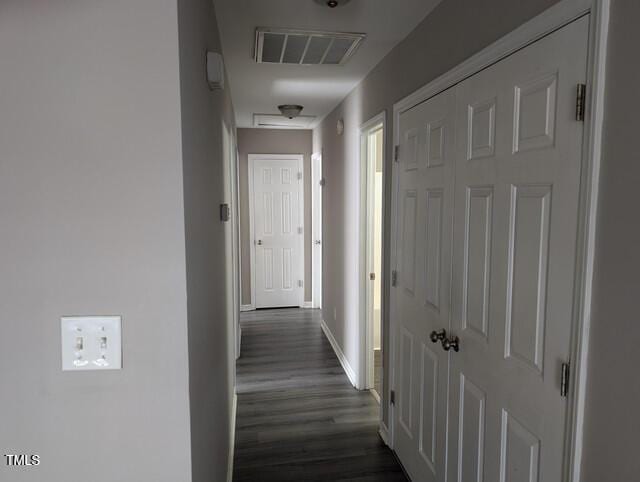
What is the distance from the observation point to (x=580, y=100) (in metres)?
1.11

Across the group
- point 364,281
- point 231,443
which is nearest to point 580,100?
point 364,281

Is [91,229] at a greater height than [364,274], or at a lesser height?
greater

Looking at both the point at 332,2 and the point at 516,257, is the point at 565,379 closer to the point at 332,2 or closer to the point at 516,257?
the point at 516,257

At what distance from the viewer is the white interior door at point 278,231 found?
575 centimetres

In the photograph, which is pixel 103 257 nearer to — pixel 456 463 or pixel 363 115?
pixel 456 463

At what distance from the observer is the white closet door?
46.4 inches

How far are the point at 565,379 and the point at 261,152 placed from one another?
16.4ft

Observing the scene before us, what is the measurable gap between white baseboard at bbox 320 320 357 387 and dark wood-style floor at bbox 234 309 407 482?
0.15ft

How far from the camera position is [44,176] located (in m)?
0.98

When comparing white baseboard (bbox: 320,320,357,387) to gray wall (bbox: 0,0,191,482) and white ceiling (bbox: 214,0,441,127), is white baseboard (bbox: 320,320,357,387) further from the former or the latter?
gray wall (bbox: 0,0,191,482)

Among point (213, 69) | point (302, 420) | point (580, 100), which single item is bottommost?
point (302, 420)

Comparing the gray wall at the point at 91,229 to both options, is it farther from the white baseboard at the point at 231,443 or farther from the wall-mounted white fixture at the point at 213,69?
the white baseboard at the point at 231,443

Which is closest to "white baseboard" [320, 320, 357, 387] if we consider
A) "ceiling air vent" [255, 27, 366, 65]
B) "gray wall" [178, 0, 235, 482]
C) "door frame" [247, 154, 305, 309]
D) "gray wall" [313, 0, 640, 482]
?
"door frame" [247, 154, 305, 309]

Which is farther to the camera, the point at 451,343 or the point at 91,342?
the point at 451,343
